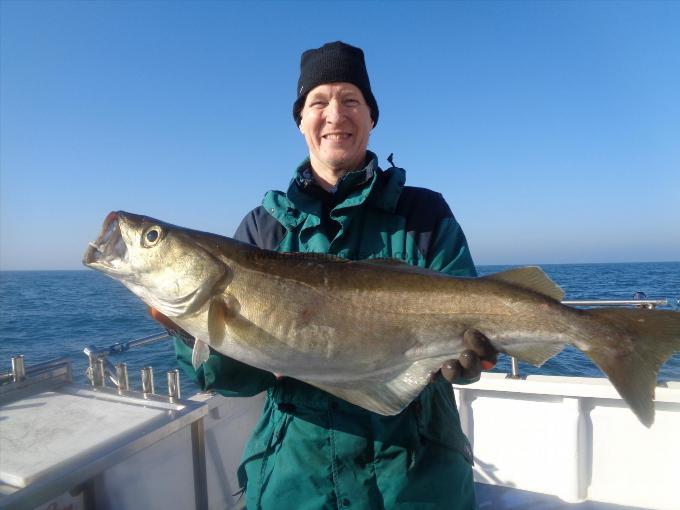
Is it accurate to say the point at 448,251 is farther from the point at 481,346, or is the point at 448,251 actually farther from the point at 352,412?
the point at 352,412

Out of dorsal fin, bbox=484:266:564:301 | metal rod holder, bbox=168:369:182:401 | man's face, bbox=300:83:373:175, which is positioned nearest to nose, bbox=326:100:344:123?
man's face, bbox=300:83:373:175

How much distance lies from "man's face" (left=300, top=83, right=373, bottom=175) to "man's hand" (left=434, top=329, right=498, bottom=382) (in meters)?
1.67

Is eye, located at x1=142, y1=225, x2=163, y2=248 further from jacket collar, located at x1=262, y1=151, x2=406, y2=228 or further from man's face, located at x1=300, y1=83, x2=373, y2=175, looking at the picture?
man's face, located at x1=300, y1=83, x2=373, y2=175

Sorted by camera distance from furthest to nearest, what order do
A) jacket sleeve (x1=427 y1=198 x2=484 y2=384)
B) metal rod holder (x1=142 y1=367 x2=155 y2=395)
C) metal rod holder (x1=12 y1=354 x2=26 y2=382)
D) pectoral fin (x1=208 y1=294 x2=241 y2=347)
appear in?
metal rod holder (x1=142 y1=367 x2=155 y2=395) < metal rod holder (x1=12 y1=354 x2=26 y2=382) < jacket sleeve (x1=427 y1=198 x2=484 y2=384) < pectoral fin (x1=208 y1=294 x2=241 y2=347)

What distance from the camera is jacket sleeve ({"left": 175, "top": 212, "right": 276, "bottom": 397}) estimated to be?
309 cm

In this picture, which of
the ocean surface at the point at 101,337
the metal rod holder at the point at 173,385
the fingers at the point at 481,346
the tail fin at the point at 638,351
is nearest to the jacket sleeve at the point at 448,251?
the fingers at the point at 481,346

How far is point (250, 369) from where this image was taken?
10.7ft

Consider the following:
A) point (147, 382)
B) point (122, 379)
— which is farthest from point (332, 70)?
point (122, 379)

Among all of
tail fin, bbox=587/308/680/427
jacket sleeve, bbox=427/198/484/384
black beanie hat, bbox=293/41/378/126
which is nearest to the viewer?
tail fin, bbox=587/308/680/427

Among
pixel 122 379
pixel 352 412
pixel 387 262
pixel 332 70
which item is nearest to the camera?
pixel 352 412

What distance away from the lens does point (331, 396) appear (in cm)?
295

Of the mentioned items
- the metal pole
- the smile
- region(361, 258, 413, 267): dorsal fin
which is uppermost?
the smile

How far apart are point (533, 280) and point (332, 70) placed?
235 centimetres

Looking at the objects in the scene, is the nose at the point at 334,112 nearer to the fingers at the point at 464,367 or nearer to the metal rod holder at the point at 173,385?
the fingers at the point at 464,367
